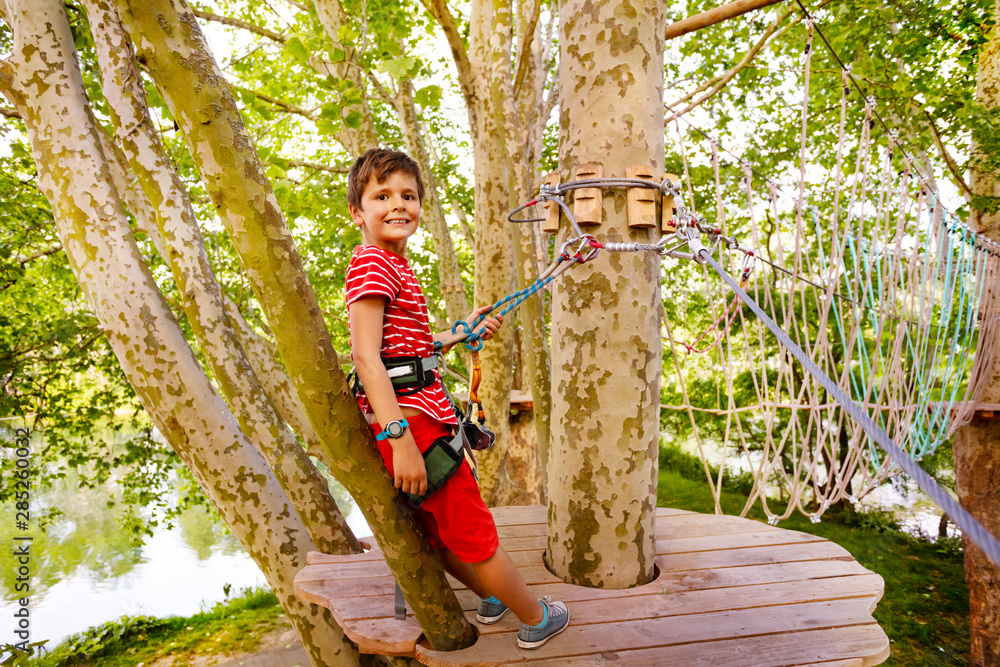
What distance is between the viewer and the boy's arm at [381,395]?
102 cm

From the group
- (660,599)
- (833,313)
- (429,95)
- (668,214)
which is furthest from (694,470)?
(668,214)

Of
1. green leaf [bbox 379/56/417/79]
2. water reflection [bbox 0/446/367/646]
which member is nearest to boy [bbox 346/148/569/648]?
green leaf [bbox 379/56/417/79]

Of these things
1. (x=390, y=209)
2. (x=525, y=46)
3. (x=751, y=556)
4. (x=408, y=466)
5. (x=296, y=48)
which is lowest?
(x=751, y=556)

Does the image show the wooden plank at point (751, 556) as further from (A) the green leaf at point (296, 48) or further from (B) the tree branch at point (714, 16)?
(A) the green leaf at point (296, 48)

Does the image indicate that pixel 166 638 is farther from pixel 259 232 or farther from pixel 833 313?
pixel 833 313

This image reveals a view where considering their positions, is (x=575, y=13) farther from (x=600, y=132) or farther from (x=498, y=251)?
(x=498, y=251)

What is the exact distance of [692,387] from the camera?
8.40 metres

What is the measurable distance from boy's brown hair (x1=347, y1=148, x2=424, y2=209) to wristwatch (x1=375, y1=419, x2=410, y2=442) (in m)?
0.49

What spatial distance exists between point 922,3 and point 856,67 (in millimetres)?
444

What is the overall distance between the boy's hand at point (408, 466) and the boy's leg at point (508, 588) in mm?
237

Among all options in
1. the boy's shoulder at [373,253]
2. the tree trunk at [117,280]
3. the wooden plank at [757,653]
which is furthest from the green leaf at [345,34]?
the wooden plank at [757,653]

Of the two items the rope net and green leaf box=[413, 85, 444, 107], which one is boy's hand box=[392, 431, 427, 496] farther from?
green leaf box=[413, 85, 444, 107]

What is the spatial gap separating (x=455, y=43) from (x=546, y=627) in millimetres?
2197

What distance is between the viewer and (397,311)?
3.73ft
